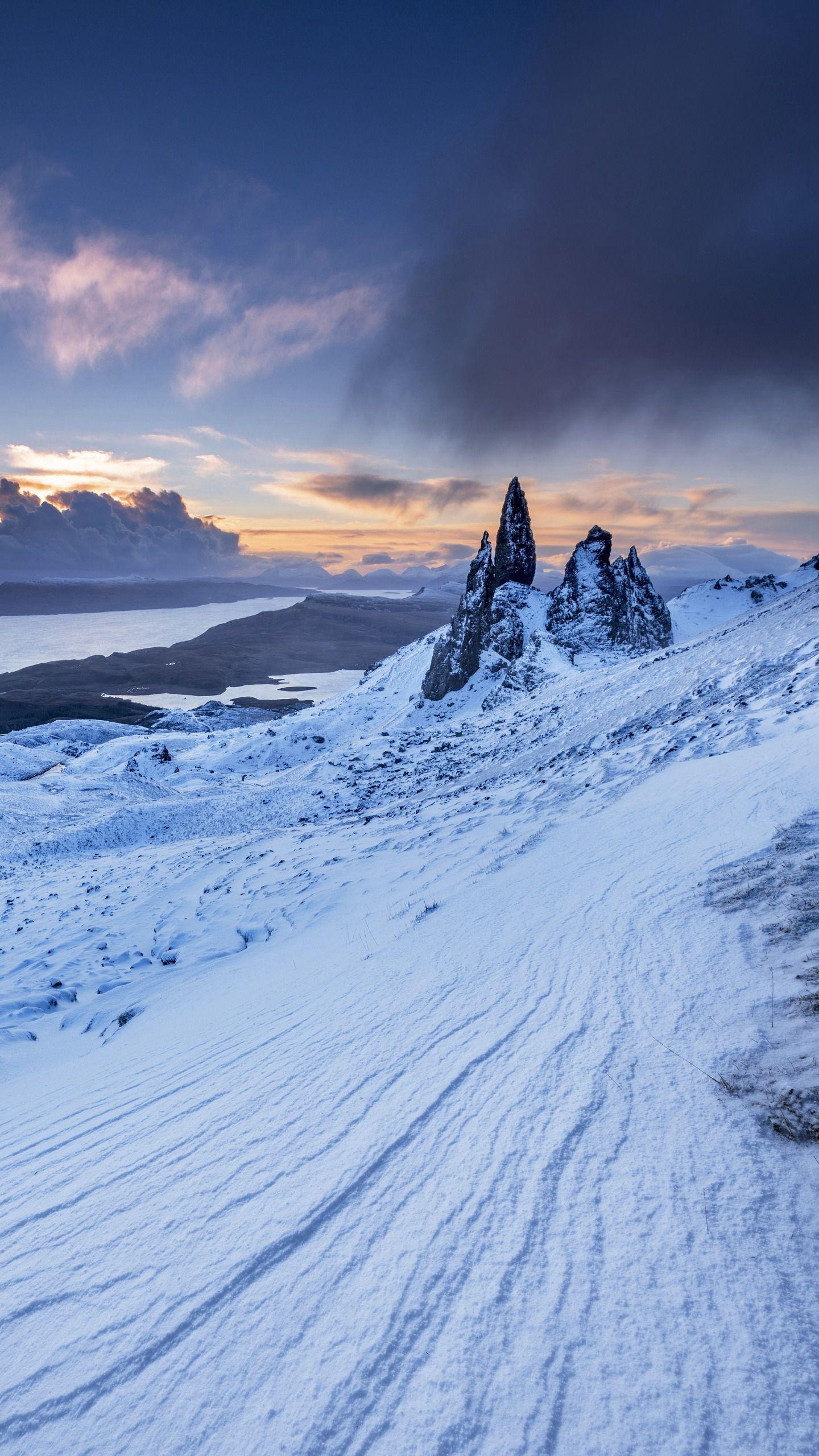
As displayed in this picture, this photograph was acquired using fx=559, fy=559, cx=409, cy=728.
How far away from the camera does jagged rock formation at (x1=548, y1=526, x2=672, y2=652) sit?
111 feet

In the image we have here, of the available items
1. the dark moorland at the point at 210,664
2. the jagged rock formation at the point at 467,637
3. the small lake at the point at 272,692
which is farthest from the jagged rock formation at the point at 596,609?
the dark moorland at the point at 210,664

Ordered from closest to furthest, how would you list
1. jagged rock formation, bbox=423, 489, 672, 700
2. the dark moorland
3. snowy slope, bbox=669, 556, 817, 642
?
jagged rock formation, bbox=423, 489, 672, 700, snowy slope, bbox=669, 556, 817, 642, the dark moorland

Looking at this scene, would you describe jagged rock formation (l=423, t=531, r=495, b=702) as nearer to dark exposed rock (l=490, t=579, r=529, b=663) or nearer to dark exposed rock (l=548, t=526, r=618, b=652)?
dark exposed rock (l=490, t=579, r=529, b=663)

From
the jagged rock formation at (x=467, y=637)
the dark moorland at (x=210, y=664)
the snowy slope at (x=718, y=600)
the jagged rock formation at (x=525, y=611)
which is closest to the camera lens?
the jagged rock formation at (x=467, y=637)

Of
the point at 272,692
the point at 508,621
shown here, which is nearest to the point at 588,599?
the point at 508,621

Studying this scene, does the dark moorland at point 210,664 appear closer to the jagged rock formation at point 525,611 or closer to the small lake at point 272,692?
the small lake at point 272,692

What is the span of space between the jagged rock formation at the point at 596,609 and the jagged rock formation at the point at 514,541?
8.63 ft

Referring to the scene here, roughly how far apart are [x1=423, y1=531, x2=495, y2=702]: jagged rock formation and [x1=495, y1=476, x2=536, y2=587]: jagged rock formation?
0.80m

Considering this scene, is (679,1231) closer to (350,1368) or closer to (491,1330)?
(491,1330)

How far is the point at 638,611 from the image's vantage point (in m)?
40.2

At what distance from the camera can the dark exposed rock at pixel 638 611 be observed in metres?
34.7

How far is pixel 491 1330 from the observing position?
1.86 metres

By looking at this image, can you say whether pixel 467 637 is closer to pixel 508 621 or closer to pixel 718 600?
pixel 508 621

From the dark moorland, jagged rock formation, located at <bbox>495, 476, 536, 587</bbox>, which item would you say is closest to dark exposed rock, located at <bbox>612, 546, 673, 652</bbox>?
jagged rock formation, located at <bbox>495, 476, 536, 587</bbox>
